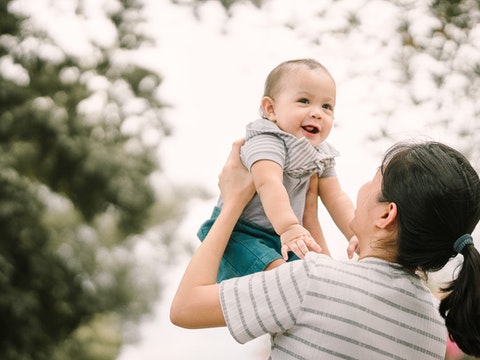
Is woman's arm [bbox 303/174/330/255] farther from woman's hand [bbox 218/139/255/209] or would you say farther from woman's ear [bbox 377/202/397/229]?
woman's ear [bbox 377/202/397/229]

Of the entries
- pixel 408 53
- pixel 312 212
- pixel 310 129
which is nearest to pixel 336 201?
pixel 312 212

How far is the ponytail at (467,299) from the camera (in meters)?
0.99

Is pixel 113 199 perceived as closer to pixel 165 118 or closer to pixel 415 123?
pixel 165 118

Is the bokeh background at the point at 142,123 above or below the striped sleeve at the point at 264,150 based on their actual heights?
above

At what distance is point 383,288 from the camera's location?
38.7 inches

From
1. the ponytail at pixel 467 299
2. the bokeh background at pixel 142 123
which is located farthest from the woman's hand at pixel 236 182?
the bokeh background at pixel 142 123

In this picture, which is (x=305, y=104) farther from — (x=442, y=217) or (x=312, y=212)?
(x=442, y=217)

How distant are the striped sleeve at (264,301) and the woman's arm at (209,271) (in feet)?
0.10

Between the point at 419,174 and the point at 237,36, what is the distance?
5438 millimetres

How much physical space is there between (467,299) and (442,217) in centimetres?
Answer: 13

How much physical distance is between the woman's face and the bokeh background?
394cm

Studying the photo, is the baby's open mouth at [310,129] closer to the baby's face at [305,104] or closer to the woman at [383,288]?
the baby's face at [305,104]

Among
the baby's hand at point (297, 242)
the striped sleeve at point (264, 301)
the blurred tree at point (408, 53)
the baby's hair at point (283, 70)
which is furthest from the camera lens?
the blurred tree at point (408, 53)

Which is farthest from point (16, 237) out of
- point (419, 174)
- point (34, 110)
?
point (419, 174)
